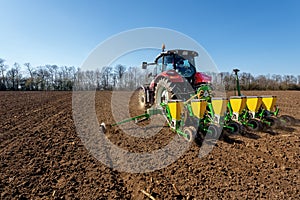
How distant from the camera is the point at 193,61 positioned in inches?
271

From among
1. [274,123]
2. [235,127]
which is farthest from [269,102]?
[235,127]

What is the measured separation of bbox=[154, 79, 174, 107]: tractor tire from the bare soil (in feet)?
4.59

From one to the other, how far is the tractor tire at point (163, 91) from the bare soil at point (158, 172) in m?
1.40

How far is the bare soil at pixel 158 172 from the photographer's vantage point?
253 cm

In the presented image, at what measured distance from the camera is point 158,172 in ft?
10.3

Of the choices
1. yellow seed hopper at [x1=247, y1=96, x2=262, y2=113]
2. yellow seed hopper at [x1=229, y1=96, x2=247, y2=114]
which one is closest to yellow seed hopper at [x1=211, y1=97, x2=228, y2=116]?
yellow seed hopper at [x1=229, y1=96, x2=247, y2=114]

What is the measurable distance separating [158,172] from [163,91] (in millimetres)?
3359

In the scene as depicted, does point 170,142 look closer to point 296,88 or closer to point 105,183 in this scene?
point 105,183

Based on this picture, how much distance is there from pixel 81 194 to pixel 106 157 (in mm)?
1203

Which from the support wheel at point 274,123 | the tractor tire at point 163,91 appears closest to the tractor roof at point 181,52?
the tractor tire at point 163,91

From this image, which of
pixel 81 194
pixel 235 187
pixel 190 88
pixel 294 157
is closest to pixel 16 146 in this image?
pixel 81 194

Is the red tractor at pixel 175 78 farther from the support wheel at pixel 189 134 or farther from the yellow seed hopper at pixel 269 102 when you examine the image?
the yellow seed hopper at pixel 269 102

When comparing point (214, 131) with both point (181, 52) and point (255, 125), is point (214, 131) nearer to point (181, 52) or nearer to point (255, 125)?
point (255, 125)

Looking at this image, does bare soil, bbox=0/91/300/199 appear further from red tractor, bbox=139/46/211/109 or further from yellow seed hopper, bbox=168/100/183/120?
red tractor, bbox=139/46/211/109
